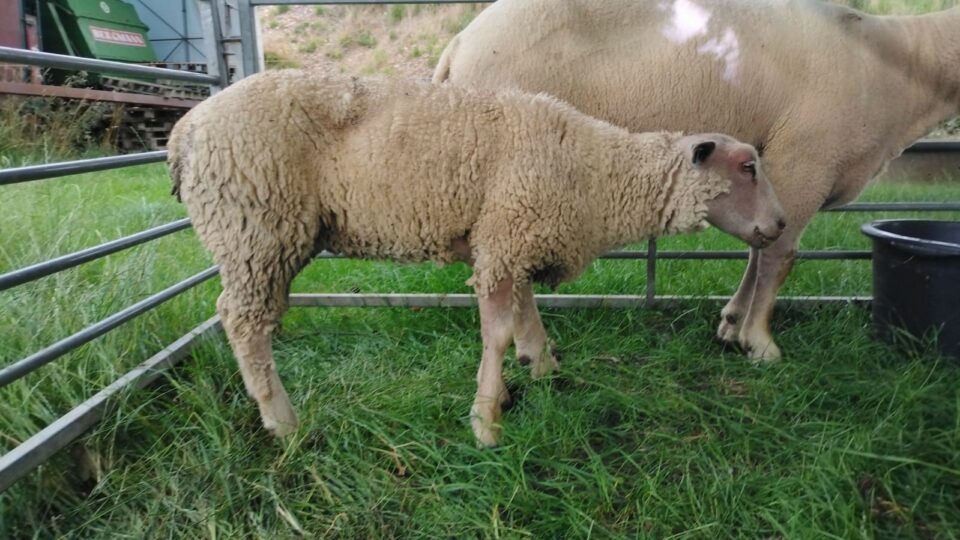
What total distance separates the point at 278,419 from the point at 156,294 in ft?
3.29

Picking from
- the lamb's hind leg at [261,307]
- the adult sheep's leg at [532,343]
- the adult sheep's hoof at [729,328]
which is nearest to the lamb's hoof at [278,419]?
the lamb's hind leg at [261,307]

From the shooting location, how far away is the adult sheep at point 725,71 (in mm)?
3115

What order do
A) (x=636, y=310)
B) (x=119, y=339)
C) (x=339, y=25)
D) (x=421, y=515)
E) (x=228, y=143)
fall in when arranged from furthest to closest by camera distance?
(x=339, y=25)
(x=636, y=310)
(x=119, y=339)
(x=228, y=143)
(x=421, y=515)

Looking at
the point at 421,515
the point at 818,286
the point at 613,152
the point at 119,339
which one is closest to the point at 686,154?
the point at 613,152

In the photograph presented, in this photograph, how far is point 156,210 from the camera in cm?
514

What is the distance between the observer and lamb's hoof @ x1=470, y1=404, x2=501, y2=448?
254cm

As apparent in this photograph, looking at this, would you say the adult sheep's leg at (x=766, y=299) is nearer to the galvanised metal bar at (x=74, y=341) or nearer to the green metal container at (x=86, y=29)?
the galvanised metal bar at (x=74, y=341)

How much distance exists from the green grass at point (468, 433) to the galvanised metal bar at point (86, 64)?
1025mm

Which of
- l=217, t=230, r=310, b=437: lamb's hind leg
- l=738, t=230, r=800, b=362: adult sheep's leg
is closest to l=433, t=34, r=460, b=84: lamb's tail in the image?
l=217, t=230, r=310, b=437: lamb's hind leg

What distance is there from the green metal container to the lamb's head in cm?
1074

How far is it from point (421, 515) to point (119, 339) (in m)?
1.73

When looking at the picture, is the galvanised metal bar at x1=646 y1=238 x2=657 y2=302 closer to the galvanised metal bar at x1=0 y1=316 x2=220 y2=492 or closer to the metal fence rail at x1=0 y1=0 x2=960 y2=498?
the metal fence rail at x1=0 y1=0 x2=960 y2=498

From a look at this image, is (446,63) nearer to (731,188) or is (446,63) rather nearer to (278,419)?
(731,188)

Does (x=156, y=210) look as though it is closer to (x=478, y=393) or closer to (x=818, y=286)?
(x=478, y=393)
